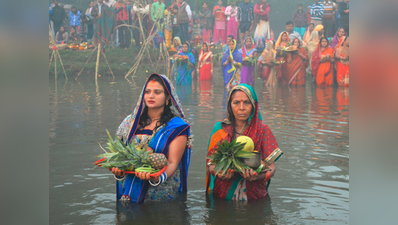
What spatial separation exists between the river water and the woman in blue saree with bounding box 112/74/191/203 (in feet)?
0.47

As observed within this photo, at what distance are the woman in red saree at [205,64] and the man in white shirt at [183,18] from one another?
10.5ft

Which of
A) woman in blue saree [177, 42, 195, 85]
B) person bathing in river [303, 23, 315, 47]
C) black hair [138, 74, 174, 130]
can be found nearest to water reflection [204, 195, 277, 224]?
black hair [138, 74, 174, 130]

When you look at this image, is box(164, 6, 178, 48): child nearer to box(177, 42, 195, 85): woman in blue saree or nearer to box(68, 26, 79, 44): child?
box(177, 42, 195, 85): woman in blue saree

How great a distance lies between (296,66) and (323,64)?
1315 mm

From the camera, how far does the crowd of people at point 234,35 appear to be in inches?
779

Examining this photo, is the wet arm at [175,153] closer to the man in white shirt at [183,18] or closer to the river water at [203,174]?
the river water at [203,174]

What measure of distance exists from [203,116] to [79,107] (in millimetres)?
4012

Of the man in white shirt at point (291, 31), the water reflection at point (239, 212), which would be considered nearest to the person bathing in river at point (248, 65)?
the man in white shirt at point (291, 31)

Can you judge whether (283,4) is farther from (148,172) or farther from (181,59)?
(148,172)

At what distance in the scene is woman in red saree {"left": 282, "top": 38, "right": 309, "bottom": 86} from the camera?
19734 millimetres

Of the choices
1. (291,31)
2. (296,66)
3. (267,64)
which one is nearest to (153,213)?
(267,64)

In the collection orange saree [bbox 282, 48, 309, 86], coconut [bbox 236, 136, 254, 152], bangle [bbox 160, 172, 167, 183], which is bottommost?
bangle [bbox 160, 172, 167, 183]

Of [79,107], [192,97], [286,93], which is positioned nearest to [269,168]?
[79,107]

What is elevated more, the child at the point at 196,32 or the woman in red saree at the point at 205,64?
the child at the point at 196,32
